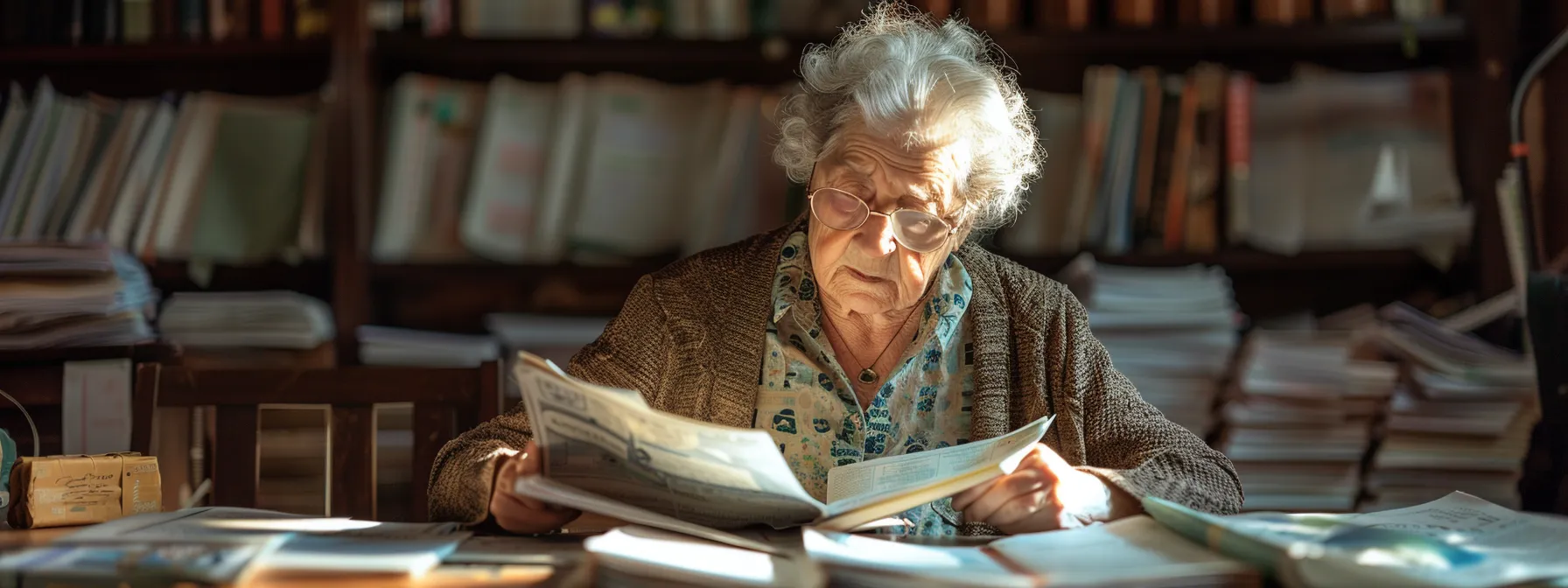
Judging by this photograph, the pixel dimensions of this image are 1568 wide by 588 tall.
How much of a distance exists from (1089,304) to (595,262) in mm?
888

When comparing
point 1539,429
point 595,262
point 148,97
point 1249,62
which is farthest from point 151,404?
point 1249,62

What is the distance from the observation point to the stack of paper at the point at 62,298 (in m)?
1.56

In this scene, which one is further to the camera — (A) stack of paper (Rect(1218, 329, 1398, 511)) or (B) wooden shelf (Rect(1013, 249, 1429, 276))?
(B) wooden shelf (Rect(1013, 249, 1429, 276))

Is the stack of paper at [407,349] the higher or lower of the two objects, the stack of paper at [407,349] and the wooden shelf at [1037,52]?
the lower

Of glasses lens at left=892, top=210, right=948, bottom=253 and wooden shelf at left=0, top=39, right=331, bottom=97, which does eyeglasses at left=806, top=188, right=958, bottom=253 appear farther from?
wooden shelf at left=0, top=39, right=331, bottom=97

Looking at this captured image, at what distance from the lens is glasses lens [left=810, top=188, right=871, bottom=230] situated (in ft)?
4.39

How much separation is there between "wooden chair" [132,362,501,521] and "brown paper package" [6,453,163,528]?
0.90 ft

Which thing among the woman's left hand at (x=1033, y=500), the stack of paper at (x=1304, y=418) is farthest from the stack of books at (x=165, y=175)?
the stack of paper at (x=1304, y=418)

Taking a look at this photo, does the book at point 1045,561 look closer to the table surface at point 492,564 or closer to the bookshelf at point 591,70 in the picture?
the table surface at point 492,564

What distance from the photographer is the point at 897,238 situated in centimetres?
134

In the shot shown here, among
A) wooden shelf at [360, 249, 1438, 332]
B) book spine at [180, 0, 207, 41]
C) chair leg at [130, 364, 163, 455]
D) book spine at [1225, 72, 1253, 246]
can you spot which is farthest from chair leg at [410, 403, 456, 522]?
book spine at [1225, 72, 1253, 246]

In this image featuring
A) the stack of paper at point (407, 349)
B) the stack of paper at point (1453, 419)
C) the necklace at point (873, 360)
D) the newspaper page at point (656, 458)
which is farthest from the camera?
the stack of paper at point (407, 349)

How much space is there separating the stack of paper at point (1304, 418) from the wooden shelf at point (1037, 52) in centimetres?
54

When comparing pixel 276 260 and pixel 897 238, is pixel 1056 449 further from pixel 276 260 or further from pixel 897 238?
pixel 276 260
